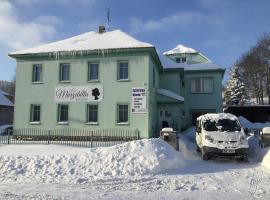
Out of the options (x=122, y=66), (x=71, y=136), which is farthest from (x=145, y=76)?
(x=71, y=136)

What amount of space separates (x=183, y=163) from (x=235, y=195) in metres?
4.84

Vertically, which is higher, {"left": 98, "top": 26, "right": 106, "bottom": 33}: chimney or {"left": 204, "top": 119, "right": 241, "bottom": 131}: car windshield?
{"left": 98, "top": 26, "right": 106, "bottom": 33}: chimney

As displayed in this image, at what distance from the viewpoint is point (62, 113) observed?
23.6m

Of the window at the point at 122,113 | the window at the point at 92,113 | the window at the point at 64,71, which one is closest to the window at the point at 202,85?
the window at the point at 122,113

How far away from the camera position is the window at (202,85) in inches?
1262

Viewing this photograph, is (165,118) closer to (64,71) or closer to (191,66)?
(191,66)

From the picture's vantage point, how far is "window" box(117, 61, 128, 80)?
22938mm

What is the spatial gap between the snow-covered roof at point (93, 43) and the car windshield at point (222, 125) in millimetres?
8469

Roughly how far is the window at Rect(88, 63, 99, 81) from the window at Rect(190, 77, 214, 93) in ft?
41.0

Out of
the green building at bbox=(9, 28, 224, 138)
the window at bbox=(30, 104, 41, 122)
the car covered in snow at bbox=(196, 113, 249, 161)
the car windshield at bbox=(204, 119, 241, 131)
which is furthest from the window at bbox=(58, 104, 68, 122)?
the car windshield at bbox=(204, 119, 241, 131)

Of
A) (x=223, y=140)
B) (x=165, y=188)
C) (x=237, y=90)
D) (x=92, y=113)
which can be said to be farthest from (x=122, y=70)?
(x=237, y=90)

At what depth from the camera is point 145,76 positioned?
878 inches

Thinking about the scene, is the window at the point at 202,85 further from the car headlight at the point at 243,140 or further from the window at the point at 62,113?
the car headlight at the point at 243,140

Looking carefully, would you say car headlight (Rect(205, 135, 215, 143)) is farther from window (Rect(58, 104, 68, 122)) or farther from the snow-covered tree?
the snow-covered tree
